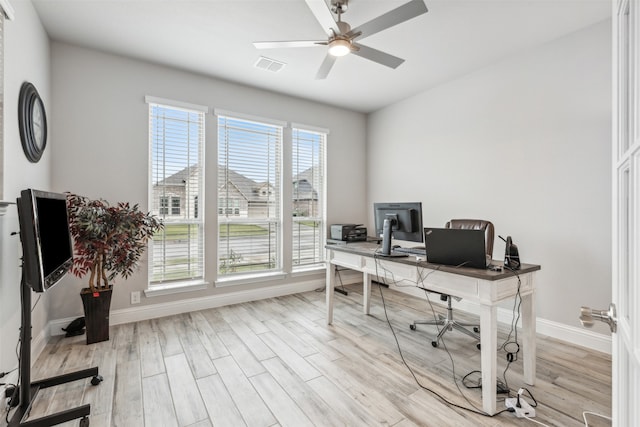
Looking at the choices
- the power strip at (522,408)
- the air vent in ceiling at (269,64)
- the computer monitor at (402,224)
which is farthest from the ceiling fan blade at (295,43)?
the power strip at (522,408)

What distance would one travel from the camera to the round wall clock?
2146 millimetres

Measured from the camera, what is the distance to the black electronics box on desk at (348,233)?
426 centimetres

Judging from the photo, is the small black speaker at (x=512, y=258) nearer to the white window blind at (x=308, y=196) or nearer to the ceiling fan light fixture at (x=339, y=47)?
the ceiling fan light fixture at (x=339, y=47)

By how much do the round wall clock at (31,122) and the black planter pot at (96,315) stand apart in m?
1.25

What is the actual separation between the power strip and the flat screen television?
8.91 feet

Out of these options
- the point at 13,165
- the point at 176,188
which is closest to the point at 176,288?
the point at 176,188

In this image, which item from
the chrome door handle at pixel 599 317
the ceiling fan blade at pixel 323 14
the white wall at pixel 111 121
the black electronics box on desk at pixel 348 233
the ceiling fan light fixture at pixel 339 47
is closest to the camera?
the chrome door handle at pixel 599 317

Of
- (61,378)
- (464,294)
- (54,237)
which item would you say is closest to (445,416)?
(464,294)

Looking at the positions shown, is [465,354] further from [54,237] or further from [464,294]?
[54,237]

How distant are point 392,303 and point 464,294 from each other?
2.02 meters

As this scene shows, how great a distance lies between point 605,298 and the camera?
2586mm

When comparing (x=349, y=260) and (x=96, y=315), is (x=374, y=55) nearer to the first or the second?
(x=349, y=260)

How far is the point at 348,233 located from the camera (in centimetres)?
427

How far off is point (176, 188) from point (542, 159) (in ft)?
13.2
